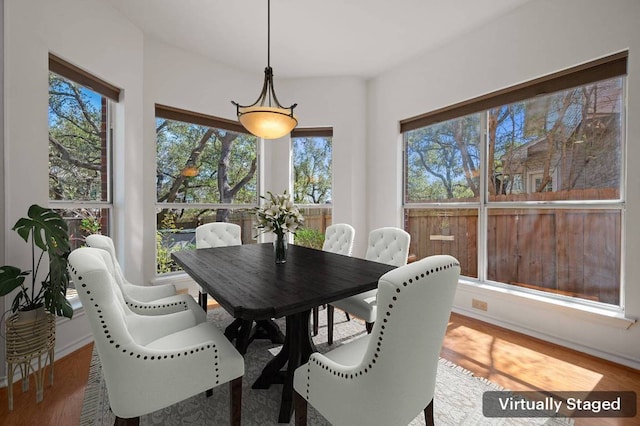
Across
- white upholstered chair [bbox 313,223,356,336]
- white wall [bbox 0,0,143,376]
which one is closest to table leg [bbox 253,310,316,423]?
white upholstered chair [bbox 313,223,356,336]

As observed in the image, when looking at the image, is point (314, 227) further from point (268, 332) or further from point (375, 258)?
point (268, 332)

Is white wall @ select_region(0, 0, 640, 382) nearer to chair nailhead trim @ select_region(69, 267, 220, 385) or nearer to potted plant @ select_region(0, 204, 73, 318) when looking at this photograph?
potted plant @ select_region(0, 204, 73, 318)

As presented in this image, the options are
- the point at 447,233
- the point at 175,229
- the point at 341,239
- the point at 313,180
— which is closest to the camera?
the point at 341,239

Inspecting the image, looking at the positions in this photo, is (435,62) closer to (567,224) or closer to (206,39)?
(567,224)

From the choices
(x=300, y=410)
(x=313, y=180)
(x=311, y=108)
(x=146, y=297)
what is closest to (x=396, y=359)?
(x=300, y=410)

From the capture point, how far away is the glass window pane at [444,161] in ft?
10.5

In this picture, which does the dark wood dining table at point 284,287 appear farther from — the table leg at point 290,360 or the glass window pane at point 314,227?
the glass window pane at point 314,227

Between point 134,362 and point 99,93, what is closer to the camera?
point 134,362

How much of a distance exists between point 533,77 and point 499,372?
8.33 ft

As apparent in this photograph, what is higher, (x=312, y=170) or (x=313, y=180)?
(x=312, y=170)

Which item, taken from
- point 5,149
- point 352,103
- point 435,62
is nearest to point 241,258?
point 5,149

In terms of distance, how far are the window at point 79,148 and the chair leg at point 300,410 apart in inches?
100

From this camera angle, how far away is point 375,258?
8.58 feet

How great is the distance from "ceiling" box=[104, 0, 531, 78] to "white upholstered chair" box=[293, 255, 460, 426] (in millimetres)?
2705
